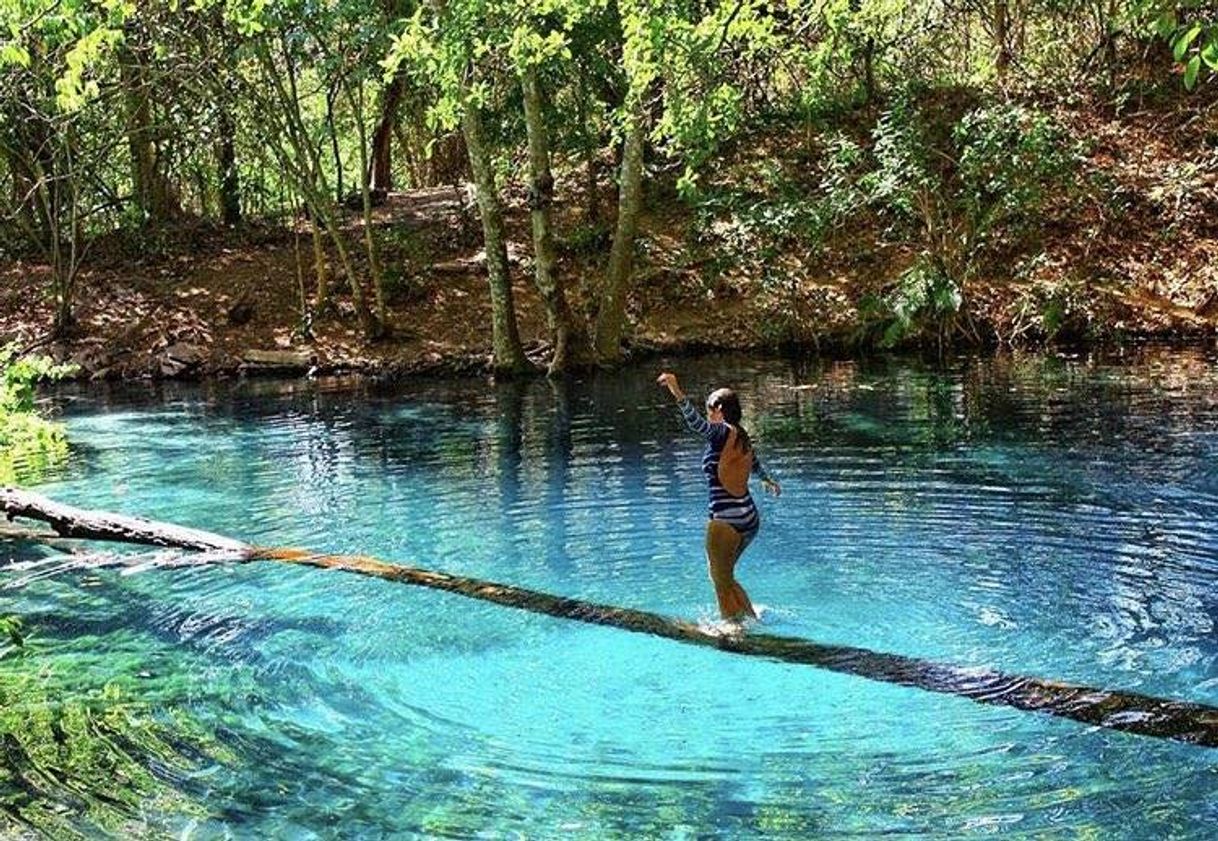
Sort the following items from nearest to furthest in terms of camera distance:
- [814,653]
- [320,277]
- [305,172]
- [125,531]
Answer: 1. [814,653]
2. [125,531]
3. [305,172]
4. [320,277]

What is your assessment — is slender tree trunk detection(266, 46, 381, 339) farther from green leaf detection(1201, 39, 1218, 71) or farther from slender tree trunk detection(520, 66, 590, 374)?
green leaf detection(1201, 39, 1218, 71)

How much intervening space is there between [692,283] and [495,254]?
571cm

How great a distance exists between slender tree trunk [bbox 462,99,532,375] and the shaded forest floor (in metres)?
1.28

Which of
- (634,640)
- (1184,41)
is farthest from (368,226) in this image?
(1184,41)

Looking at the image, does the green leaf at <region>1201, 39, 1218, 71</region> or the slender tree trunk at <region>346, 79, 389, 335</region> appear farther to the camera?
the slender tree trunk at <region>346, 79, 389, 335</region>

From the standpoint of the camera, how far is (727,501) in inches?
306

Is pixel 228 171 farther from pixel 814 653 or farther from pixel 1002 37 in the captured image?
pixel 814 653

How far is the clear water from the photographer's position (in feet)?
17.6

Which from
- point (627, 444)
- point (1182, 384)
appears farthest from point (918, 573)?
point (1182, 384)

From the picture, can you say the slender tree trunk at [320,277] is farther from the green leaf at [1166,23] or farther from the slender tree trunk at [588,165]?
the green leaf at [1166,23]

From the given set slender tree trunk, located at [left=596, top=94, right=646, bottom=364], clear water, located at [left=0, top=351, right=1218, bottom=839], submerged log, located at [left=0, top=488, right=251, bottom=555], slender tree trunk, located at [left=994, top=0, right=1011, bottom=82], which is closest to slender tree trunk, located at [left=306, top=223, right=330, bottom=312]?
slender tree trunk, located at [left=596, top=94, right=646, bottom=364]

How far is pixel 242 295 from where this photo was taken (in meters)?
27.5

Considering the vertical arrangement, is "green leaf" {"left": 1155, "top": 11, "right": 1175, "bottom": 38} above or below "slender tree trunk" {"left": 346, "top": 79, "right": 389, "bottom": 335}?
below

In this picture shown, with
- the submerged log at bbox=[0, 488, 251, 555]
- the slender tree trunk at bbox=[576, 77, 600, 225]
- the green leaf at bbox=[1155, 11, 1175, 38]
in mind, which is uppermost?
the slender tree trunk at bbox=[576, 77, 600, 225]
